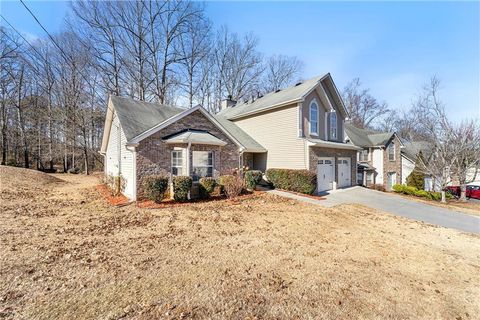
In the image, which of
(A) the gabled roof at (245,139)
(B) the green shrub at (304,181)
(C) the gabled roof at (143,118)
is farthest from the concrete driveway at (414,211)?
(C) the gabled roof at (143,118)

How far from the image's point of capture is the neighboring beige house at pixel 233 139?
11.3m

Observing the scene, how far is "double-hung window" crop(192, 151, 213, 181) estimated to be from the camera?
12.2 m

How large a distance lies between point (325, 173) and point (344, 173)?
2.67 metres

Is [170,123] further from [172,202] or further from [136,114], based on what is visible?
[172,202]

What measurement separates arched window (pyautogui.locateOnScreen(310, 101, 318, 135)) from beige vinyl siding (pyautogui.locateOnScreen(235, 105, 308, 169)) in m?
1.72

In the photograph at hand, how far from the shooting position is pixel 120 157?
1288cm

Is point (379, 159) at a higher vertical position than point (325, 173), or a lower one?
higher

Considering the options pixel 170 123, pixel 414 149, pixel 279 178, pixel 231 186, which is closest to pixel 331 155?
pixel 279 178

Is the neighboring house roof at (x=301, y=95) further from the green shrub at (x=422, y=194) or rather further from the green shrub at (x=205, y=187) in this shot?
the green shrub at (x=422, y=194)

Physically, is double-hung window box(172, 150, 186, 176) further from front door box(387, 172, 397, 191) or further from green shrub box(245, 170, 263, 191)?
front door box(387, 172, 397, 191)

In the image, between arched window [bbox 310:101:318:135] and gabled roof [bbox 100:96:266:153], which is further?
arched window [bbox 310:101:318:135]

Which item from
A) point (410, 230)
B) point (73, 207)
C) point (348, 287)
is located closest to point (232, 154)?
point (73, 207)

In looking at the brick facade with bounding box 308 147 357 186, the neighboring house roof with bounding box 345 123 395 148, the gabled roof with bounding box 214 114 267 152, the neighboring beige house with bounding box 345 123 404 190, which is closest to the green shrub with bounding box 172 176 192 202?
the gabled roof with bounding box 214 114 267 152

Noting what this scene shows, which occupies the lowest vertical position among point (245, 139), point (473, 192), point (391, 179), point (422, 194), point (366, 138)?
point (473, 192)
